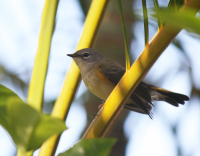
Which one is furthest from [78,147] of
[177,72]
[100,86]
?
[177,72]

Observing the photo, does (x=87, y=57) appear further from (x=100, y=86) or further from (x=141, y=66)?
(x=141, y=66)

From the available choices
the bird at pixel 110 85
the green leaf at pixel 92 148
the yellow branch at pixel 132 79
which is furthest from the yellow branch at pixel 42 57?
the bird at pixel 110 85

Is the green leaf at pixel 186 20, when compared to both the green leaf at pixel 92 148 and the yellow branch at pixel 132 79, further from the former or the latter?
the yellow branch at pixel 132 79

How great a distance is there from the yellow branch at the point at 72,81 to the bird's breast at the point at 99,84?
738 mm

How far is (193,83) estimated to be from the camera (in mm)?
2371

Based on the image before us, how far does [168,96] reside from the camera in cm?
193

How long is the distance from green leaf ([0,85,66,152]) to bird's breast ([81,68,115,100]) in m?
1.54

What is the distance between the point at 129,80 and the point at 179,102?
1229 mm

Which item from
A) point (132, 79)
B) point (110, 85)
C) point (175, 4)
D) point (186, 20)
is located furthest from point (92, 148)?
point (110, 85)

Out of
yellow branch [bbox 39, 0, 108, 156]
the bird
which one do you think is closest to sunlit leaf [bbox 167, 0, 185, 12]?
yellow branch [bbox 39, 0, 108, 156]

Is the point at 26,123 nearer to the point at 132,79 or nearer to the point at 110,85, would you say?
the point at 132,79

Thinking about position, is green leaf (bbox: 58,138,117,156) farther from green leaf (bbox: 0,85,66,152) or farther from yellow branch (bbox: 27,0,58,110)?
yellow branch (bbox: 27,0,58,110)

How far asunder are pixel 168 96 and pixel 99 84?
59 centimetres

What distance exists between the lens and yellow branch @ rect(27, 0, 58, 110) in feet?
3.35
